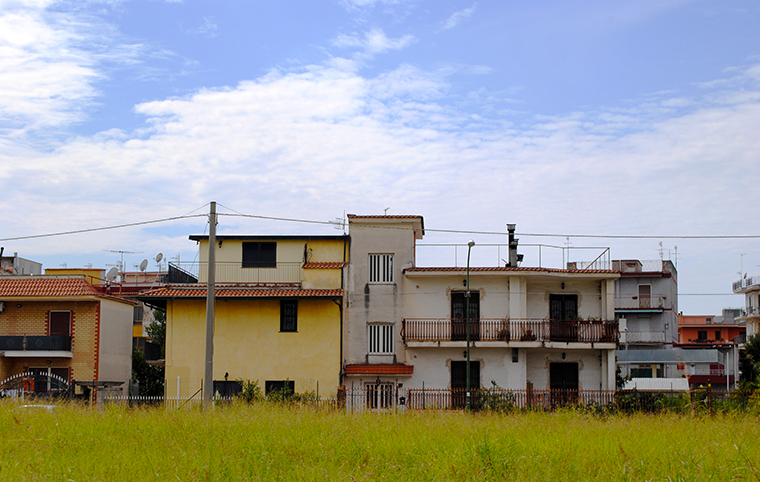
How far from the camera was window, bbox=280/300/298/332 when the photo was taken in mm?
31812

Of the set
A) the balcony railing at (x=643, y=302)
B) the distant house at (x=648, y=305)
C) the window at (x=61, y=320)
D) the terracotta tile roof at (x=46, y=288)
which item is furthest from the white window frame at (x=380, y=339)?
the balcony railing at (x=643, y=302)

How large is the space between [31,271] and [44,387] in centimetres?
2724

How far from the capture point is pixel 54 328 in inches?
1378

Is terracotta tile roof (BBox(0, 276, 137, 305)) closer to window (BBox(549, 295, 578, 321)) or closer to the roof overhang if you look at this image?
the roof overhang

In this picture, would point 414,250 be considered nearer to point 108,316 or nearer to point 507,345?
point 507,345

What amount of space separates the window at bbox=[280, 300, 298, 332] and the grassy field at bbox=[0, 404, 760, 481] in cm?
1635

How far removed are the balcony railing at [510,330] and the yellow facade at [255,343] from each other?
378 centimetres

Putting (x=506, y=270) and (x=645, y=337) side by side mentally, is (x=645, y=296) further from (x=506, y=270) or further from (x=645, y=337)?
(x=506, y=270)

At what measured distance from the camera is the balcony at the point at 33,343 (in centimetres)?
3359

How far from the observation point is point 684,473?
9898 millimetres

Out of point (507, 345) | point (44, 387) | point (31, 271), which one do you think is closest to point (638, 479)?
point (507, 345)

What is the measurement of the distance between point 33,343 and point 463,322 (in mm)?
20399

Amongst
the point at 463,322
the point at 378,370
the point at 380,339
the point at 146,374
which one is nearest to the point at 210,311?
the point at 378,370

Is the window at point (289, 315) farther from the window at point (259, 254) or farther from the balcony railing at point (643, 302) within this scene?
the balcony railing at point (643, 302)
